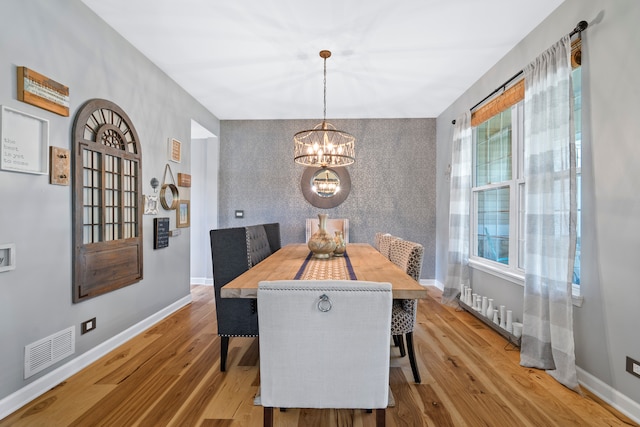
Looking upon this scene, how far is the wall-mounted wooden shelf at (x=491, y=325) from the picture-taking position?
261 cm

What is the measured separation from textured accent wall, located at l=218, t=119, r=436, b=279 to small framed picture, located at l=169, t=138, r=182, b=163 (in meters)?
1.30

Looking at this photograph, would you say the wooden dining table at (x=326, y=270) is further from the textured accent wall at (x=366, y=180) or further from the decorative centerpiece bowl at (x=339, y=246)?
the textured accent wall at (x=366, y=180)

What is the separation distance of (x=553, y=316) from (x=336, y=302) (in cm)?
177

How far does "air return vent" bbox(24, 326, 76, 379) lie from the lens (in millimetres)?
1860

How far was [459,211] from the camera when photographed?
373 cm

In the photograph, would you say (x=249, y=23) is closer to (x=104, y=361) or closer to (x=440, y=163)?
(x=104, y=361)

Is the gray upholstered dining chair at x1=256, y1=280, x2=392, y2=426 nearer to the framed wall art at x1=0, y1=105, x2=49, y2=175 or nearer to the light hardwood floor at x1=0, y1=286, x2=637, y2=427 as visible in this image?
the light hardwood floor at x1=0, y1=286, x2=637, y2=427

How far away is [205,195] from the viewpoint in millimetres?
4941

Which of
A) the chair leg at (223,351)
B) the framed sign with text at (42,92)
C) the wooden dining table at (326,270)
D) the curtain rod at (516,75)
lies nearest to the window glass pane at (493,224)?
the curtain rod at (516,75)

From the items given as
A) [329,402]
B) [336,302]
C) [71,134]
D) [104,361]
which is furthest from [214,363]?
[71,134]

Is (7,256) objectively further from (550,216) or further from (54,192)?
(550,216)

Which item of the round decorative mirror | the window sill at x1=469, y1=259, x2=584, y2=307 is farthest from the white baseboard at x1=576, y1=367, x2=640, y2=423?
the round decorative mirror

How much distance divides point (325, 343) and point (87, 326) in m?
2.01

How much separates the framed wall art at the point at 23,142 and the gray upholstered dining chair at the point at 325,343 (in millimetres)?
1664
